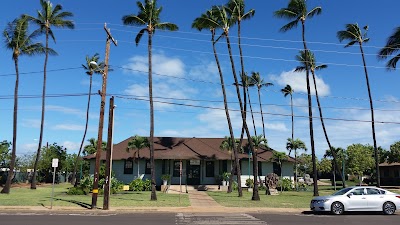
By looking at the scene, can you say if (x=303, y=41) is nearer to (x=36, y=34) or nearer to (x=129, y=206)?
(x=129, y=206)

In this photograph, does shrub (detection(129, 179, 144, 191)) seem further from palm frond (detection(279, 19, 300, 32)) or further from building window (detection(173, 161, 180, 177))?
palm frond (detection(279, 19, 300, 32))

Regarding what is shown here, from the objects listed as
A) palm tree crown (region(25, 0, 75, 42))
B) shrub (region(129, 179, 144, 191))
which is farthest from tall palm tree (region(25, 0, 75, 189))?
shrub (region(129, 179, 144, 191))

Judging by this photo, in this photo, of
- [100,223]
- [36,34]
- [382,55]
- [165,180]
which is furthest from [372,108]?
[36,34]

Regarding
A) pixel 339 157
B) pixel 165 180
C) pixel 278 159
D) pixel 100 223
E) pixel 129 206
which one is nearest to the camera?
pixel 100 223

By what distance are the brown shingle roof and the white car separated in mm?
19779

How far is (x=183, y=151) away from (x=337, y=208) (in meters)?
23.1

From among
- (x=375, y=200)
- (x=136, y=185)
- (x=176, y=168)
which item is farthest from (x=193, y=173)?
(x=375, y=200)

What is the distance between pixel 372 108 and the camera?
1235 inches

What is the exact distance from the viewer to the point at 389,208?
1866 cm

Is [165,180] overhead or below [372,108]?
below

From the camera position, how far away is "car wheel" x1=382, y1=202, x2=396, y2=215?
1861 cm

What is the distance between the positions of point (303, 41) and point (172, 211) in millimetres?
18539

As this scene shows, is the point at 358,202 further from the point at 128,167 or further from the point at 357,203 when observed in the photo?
the point at 128,167

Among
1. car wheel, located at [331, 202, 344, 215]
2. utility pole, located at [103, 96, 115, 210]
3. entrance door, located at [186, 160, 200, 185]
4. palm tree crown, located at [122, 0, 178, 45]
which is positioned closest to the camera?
car wheel, located at [331, 202, 344, 215]
